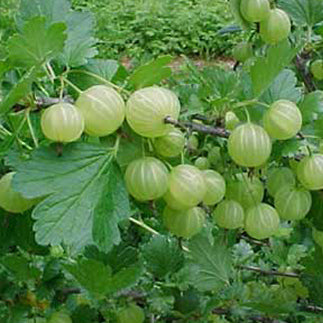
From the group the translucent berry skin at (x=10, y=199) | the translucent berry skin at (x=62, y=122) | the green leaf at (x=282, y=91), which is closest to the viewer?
the translucent berry skin at (x=62, y=122)

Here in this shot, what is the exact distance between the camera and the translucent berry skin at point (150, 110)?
0.72 m

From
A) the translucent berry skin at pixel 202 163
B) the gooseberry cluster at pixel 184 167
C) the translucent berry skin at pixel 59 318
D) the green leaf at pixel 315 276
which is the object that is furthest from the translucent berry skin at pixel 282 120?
the translucent berry skin at pixel 59 318

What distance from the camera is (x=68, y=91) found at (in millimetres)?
853

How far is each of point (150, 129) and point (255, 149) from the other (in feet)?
0.43

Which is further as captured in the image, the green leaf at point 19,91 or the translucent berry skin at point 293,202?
the translucent berry skin at point 293,202

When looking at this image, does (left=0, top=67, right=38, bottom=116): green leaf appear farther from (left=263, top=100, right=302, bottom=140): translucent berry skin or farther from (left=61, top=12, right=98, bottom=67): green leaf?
(left=263, top=100, right=302, bottom=140): translucent berry skin

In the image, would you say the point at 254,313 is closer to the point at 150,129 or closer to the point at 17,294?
the point at 17,294

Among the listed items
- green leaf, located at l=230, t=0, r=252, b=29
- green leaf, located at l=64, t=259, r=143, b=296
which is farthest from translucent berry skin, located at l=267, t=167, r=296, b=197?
green leaf, located at l=230, t=0, r=252, b=29

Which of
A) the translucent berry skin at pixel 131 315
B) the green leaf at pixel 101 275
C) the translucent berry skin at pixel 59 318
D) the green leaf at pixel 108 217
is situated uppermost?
the green leaf at pixel 108 217

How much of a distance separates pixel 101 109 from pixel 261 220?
12.8 inches

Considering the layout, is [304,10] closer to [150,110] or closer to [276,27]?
[276,27]

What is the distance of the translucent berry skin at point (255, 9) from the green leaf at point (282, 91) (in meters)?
0.24

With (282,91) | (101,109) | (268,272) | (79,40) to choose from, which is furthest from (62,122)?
(268,272)

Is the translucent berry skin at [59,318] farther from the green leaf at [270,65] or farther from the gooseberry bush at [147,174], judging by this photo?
the green leaf at [270,65]
